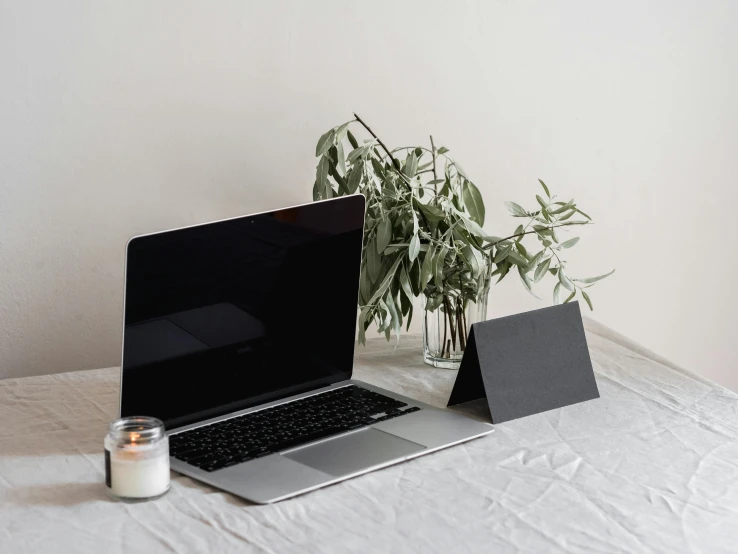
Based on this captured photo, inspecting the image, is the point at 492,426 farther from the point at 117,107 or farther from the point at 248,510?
the point at 117,107

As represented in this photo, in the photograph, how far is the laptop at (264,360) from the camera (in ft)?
3.15

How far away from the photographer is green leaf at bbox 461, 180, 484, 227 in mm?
1292

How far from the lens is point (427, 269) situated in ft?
3.90

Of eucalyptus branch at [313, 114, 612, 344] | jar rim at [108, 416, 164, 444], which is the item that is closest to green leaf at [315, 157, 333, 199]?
eucalyptus branch at [313, 114, 612, 344]

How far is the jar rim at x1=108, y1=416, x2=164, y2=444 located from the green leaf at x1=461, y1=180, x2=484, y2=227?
0.58 meters

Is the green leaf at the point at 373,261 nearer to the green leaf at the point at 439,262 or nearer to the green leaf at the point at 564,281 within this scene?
the green leaf at the point at 439,262

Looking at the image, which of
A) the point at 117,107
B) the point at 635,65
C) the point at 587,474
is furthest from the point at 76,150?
the point at 635,65

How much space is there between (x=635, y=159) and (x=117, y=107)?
1002mm

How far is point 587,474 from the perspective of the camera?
96 centimetres

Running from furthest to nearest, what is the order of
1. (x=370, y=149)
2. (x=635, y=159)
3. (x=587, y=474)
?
(x=635, y=159)
(x=370, y=149)
(x=587, y=474)

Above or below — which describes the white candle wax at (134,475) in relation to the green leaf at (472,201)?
below

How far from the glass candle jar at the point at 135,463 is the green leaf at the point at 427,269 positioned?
43cm

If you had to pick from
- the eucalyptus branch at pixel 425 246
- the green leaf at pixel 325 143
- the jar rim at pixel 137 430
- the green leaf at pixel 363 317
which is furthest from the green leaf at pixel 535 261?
the jar rim at pixel 137 430

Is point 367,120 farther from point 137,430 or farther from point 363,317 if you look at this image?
point 137,430
